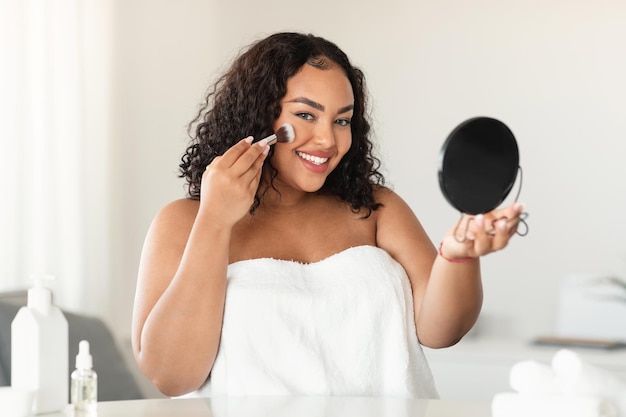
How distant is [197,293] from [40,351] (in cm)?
33

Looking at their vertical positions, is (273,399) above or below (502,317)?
above

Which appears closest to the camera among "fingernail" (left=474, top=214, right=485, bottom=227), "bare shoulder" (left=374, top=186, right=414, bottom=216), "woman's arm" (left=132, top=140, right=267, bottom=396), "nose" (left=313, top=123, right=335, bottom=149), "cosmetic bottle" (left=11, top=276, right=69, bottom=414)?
"cosmetic bottle" (left=11, top=276, right=69, bottom=414)

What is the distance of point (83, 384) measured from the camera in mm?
1109

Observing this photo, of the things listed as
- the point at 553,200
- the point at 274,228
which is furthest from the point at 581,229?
the point at 274,228

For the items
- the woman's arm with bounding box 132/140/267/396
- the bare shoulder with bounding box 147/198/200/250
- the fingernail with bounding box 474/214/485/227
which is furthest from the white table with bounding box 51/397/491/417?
the bare shoulder with bounding box 147/198/200/250

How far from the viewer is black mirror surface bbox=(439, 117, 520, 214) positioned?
3.86ft

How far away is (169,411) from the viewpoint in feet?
3.84

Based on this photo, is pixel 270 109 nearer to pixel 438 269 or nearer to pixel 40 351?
pixel 438 269

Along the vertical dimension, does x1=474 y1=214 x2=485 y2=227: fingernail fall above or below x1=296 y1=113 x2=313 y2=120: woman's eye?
below

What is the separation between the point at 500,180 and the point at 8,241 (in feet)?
6.10

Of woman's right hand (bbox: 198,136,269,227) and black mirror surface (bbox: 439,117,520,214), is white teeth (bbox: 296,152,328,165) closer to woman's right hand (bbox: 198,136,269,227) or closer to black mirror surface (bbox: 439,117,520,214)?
woman's right hand (bbox: 198,136,269,227)

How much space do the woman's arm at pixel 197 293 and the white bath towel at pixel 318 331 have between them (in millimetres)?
37

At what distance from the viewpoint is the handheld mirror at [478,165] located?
1178mm

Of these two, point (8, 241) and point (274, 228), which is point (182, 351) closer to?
point (274, 228)
